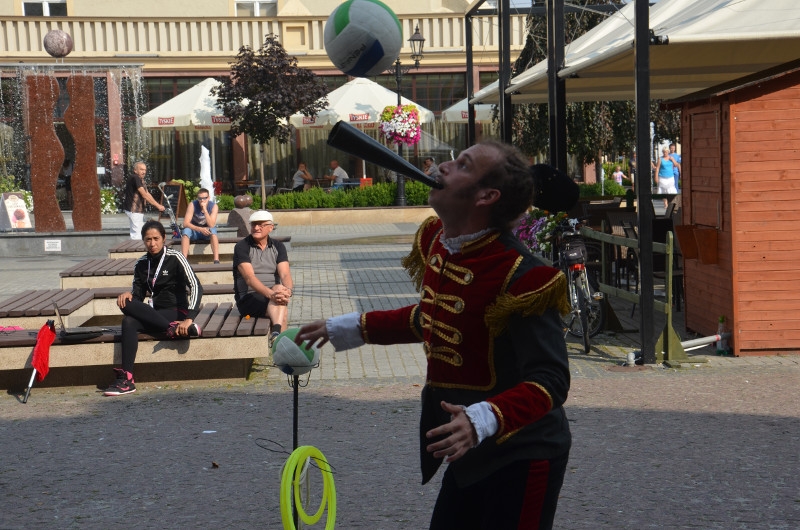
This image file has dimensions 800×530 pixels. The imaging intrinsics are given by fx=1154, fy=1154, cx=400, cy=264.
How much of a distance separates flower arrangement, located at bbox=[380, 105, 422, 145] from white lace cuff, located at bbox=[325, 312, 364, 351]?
82.3 feet

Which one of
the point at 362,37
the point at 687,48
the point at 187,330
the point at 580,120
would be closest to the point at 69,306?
the point at 187,330

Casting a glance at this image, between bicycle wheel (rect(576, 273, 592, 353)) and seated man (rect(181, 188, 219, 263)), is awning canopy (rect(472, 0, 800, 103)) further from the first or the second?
seated man (rect(181, 188, 219, 263))

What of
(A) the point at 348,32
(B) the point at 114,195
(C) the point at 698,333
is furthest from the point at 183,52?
(C) the point at 698,333

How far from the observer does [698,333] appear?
10.6 meters

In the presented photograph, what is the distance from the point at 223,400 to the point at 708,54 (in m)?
5.65

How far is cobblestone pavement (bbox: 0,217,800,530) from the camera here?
5543 mm

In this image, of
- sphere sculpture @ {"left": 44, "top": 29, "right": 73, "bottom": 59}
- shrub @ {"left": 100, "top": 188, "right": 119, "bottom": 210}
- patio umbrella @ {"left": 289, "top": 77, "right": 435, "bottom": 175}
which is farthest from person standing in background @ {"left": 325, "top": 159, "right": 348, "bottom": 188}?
sphere sculpture @ {"left": 44, "top": 29, "right": 73, "bottom": 59}

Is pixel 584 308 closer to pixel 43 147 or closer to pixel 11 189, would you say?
pixel 43 147

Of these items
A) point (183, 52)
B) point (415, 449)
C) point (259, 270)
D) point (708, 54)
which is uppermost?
point (183, 52)

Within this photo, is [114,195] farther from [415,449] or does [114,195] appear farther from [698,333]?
[415,449]

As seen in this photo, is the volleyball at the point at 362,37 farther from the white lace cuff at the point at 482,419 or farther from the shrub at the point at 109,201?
the shrub at the point at 109,201

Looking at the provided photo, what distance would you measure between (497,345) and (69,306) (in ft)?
24.2

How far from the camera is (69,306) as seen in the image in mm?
9922

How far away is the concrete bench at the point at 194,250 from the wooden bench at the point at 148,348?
6.51 metres
